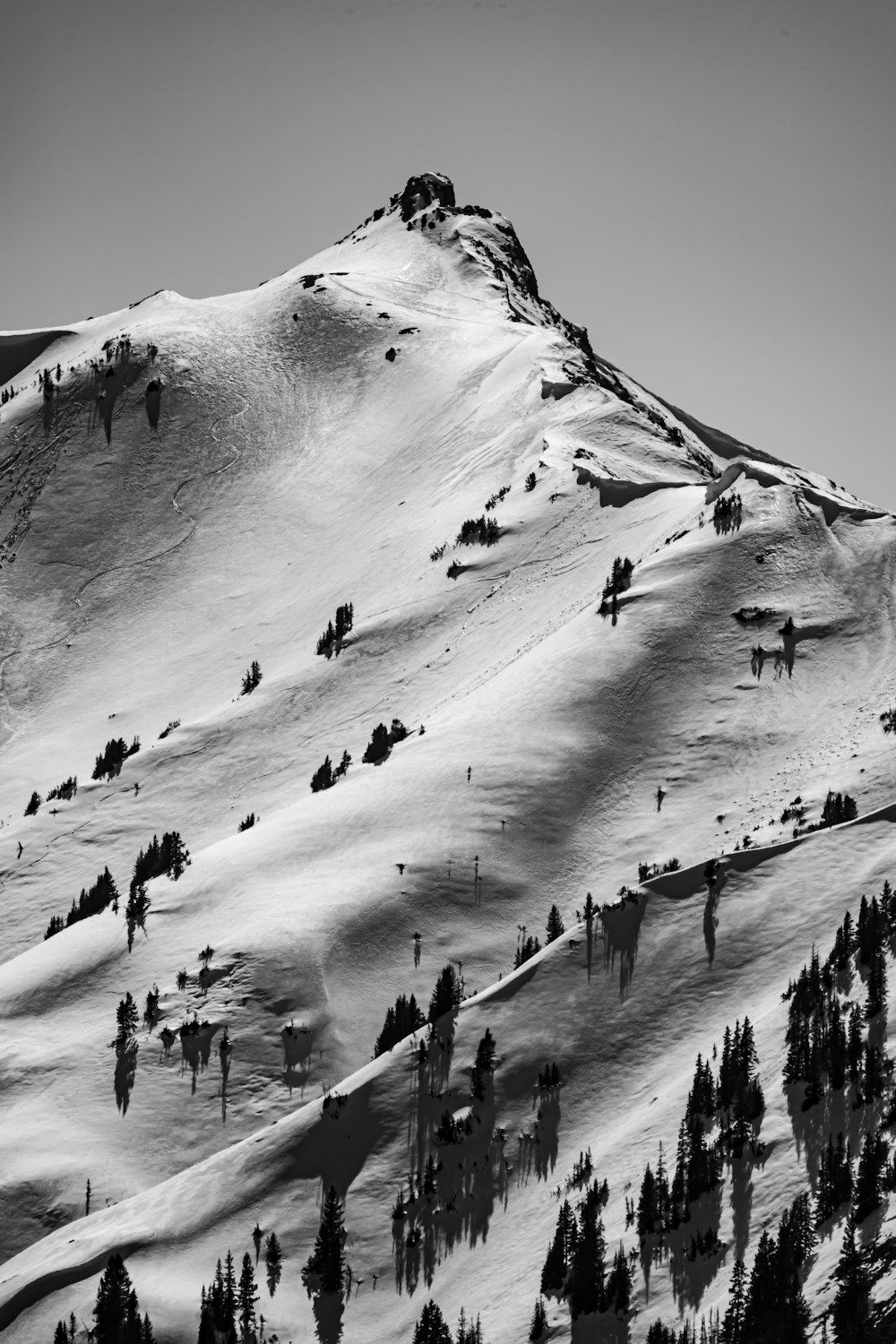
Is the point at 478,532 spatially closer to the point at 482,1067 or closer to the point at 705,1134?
the point at 482,1067

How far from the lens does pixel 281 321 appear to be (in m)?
190

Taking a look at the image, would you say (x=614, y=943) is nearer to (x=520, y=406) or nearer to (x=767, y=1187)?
(x=767, y=1187)

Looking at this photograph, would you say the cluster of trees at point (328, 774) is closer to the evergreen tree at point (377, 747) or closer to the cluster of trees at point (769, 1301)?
the evergreen tree at point (377, 747)

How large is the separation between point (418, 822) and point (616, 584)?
25.3 meters

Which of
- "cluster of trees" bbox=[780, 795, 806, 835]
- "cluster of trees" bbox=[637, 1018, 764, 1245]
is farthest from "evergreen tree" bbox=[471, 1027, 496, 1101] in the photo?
"cluster of trees" bbox=[780, 795, 806, 835]

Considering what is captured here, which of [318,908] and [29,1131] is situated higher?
[318,908]

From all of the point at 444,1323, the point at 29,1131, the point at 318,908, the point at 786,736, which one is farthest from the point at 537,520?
the point at 444,1323

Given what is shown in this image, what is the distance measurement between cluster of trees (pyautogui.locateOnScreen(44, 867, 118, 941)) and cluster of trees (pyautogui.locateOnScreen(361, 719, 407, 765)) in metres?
17.4

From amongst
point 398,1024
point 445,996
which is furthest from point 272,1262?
point 445,996

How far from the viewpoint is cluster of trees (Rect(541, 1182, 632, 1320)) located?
62906 mm

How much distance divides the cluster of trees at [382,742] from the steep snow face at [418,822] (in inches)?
23.7

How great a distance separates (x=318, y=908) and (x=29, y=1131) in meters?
18.4

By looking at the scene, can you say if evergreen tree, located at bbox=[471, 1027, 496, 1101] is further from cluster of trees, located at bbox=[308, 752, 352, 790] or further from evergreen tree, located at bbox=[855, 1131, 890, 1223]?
cluster of trees, located at bbox=[308, 752, 352, 790]

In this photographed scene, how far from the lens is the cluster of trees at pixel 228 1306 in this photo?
6600 cm
